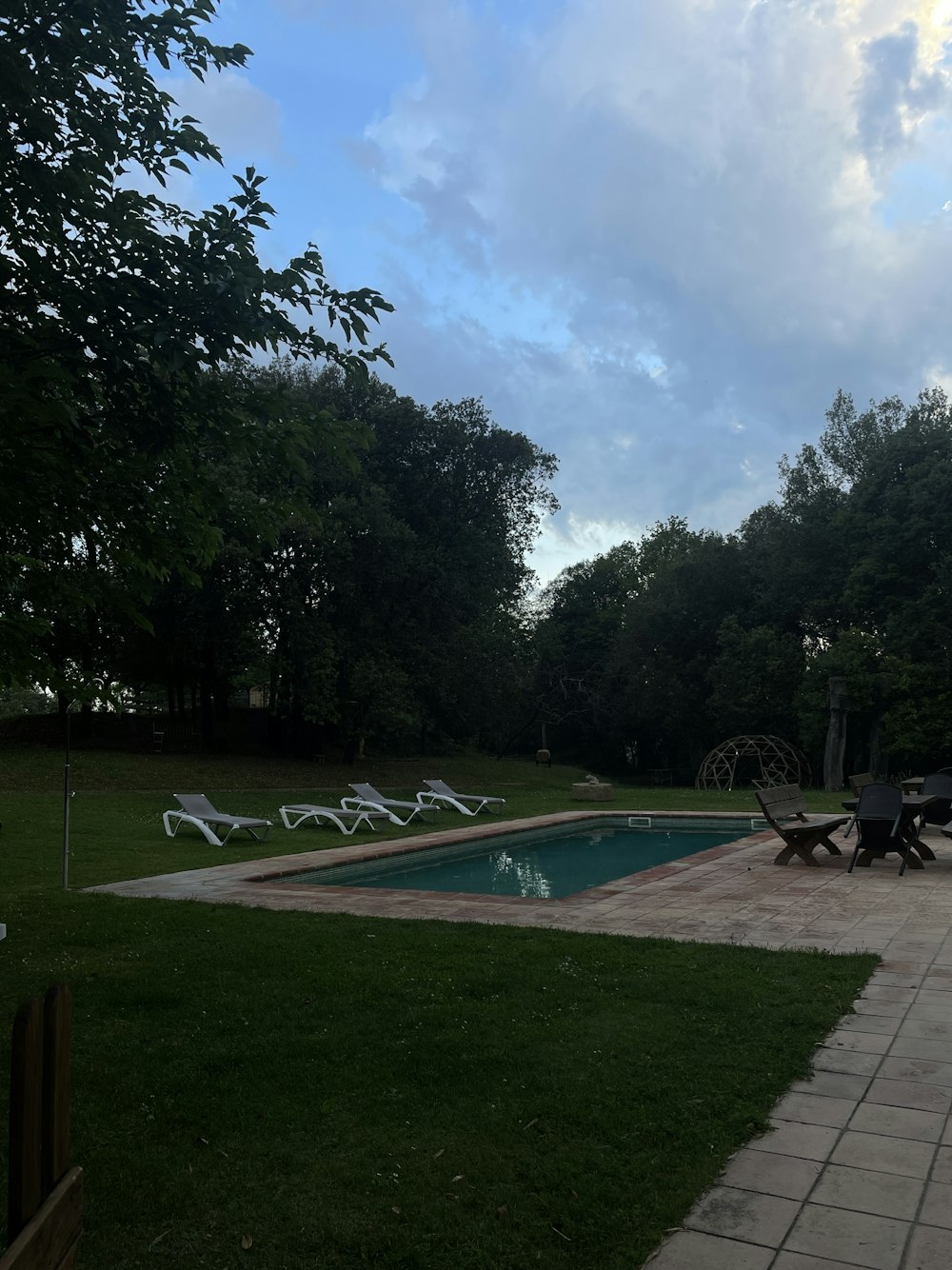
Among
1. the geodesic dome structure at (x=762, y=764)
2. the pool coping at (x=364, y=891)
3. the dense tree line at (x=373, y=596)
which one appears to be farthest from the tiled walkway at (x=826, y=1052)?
the geodesic dome structure at (x=762, y=764)

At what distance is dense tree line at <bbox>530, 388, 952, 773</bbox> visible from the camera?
A: 86.7 feet

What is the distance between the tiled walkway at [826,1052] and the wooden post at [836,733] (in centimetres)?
1620

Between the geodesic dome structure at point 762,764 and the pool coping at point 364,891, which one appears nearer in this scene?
the pool coping at point 364,891

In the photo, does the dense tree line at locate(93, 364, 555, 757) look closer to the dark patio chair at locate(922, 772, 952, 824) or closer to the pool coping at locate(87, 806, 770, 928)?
the pool coping at locate(87, 806, 770, 928)

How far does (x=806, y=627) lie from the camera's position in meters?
32.5

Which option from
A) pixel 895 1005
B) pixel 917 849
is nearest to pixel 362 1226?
pixel 895 1005

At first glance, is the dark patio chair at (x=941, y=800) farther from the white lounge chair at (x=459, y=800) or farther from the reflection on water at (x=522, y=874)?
the white lounge chair at (x=459, y=800)

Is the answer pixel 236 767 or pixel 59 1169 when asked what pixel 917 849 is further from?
pixel 236 767

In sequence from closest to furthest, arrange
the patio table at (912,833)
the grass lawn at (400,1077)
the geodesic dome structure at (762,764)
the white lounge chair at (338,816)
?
the grass lawn at (400,1077) < the patio table at (912,833) < the white lounge chair at (338,816) < the geodesic dome structure at (762,764)

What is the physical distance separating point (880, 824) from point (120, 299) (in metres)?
9.63

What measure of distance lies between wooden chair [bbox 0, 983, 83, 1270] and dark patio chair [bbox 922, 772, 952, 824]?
12.1 m

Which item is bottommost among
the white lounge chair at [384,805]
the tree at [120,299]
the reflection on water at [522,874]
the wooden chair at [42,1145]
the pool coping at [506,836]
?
the reflection on water at [522,874]

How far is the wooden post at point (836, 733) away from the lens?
26328mm

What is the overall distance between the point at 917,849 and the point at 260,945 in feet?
A: 26.7
